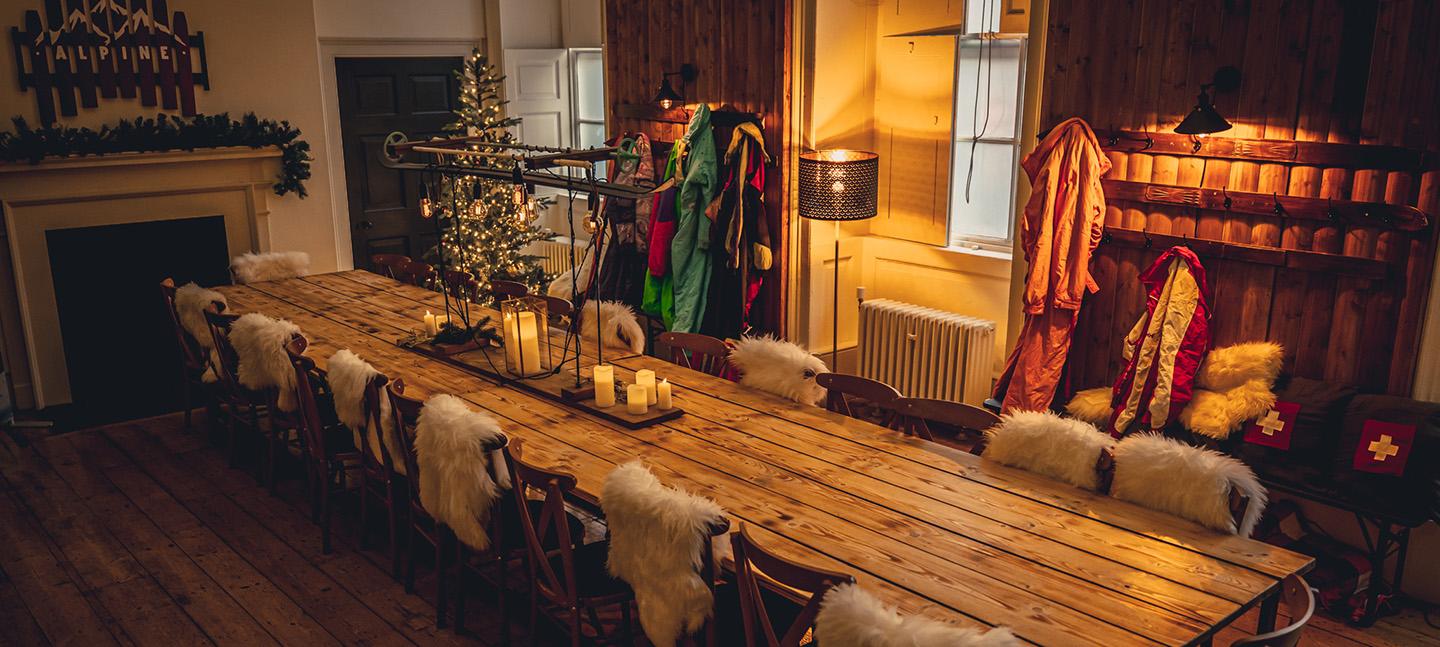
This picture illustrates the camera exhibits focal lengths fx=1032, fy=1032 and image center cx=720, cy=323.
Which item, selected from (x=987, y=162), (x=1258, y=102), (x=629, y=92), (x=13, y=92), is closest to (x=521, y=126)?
(x=629, y=92)

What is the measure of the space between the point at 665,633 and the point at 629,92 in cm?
475

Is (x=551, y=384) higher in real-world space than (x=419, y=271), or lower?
lower

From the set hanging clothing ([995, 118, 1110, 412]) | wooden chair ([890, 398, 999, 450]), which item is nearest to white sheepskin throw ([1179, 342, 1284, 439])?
hanging clothing ([995, 118, 1110, 412])

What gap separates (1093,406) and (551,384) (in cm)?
235

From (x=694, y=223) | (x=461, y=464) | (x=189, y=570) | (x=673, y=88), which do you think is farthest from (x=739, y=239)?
(x=189, y=570)

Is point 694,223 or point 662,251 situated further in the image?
point 662,251

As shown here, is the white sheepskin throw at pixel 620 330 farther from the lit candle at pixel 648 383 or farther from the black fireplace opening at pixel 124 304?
the black fireplace opening at pixel 124 304

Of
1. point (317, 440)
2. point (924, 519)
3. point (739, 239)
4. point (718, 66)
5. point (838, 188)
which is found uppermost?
point (718, 66)

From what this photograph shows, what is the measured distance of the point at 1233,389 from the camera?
404 cm

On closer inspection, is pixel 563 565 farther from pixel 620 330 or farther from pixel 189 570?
pixel 189 570

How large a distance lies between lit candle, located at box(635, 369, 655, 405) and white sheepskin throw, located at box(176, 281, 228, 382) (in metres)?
2.52

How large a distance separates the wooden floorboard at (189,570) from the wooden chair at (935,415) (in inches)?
48.0

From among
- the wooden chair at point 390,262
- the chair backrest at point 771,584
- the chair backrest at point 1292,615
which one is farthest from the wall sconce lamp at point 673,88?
the chair backrest at point 1292,615

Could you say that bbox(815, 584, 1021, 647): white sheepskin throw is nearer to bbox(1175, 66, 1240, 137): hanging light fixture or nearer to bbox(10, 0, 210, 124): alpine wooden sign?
bbox(1175, 66, 1240, 137): hanging light fixture
